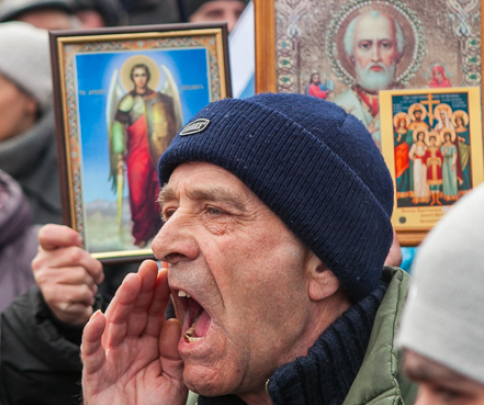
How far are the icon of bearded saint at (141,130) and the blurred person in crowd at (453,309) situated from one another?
180 centimetres

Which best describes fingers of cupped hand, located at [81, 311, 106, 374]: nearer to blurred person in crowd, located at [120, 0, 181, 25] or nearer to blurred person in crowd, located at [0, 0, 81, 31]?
blurred person in crowd, located at [0, 0, 81, 31]

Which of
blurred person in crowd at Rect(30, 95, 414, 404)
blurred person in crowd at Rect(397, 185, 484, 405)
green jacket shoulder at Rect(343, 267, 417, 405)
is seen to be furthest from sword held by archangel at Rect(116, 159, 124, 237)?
blurred person in crowd at Rect(397, 185, 484, 405)

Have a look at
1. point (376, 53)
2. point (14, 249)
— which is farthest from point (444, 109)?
point (14, 249)

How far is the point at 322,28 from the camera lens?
2910 millimetres

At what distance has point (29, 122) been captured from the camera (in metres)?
4.05

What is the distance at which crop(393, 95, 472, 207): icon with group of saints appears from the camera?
2.85 meters

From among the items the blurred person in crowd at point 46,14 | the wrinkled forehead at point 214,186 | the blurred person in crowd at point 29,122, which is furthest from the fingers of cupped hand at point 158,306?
the blurred person in crowd at point 46,14

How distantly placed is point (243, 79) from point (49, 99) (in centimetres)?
112

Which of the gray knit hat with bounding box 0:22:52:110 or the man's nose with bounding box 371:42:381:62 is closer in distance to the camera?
the man's nose with bounding box 371:42:381:62

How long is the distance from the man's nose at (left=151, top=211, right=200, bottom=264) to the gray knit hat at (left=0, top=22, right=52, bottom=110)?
1.83 m

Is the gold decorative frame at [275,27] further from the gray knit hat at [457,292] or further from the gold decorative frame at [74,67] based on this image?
the gray knit hat at [457,292]

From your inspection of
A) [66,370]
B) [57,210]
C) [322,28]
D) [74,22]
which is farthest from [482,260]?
[74,22]

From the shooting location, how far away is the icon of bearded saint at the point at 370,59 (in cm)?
288

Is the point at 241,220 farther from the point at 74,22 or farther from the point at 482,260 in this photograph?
the point at 74,22
